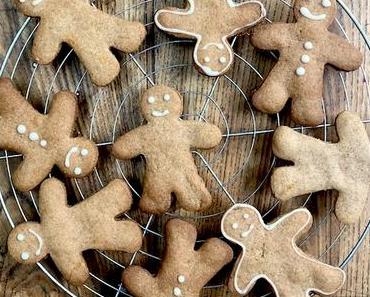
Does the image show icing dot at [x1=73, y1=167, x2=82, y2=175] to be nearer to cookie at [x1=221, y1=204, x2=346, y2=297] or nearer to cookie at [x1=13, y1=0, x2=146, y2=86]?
cookie at [x1=13, y1=0, x2=146, y2=86]

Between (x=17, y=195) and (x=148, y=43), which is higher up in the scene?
(x=148, y=43)

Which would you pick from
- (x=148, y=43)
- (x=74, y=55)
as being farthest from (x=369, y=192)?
(x=74, y=55)

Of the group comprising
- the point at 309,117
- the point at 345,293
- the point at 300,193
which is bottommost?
the point at 345,293

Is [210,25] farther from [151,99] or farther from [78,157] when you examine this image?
[78,157]

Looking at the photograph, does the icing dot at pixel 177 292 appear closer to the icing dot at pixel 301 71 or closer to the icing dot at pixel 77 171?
the icing dot at pixel 77 171

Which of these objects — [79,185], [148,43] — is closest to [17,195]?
[79,185]

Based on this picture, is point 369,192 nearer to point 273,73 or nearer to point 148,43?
point 273,73

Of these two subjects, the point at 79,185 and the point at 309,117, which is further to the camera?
the point at 79,185

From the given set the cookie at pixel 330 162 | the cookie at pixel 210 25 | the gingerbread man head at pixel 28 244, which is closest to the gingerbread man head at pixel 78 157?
the gingerbread man head at pixel 28 244

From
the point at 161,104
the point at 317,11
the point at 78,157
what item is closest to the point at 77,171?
the point at 78,157
